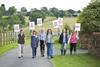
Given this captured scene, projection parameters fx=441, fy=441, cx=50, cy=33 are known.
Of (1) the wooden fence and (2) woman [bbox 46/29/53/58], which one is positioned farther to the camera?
(1) the wooden fence

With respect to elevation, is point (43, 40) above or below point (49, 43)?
above

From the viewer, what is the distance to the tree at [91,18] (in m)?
38.6

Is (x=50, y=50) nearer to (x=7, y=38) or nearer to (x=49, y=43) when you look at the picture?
(x=49, y=43)

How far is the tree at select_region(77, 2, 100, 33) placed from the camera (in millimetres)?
38594

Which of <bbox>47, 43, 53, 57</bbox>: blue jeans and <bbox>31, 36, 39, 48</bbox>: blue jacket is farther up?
<bbox>31, 36, 39, 48</bbox>: blue jacket

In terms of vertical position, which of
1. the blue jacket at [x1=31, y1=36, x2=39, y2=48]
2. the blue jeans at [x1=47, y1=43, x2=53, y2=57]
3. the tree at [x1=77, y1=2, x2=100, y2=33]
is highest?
the tree at [x1=77, y1=2, x2=100, y2=33]

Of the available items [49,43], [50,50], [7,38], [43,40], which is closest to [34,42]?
[43,40]

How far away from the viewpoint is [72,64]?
78.9 feet

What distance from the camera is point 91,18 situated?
127 ft

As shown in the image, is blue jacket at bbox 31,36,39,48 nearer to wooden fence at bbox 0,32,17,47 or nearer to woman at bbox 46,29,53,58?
woman at bbox 46,29,53,58

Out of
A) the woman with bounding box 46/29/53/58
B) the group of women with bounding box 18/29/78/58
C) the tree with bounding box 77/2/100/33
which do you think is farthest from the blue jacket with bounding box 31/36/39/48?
the tree with bounding box 77/2/100/33

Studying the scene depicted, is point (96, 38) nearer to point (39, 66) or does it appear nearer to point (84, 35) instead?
point (39, 66)

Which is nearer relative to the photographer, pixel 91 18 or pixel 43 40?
pixel 43 40

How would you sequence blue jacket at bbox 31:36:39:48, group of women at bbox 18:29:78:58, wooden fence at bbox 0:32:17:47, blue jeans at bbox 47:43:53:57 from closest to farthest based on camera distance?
blue jeans at bbox 47:43:53:57
group of women at bbox 18:29:78:58
blue jacket at bbox 31:36:39:48
wooden fence at bbox 0:32:17:47
